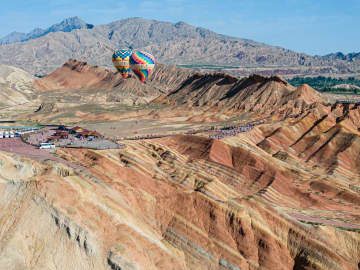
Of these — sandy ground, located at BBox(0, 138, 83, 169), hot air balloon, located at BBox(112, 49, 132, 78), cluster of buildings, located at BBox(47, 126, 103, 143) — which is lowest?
cluster of buildings, located at BBox(47, 126, 103, 143)

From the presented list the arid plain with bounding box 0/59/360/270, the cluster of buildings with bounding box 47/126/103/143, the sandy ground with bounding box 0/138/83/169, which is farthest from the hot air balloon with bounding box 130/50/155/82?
the sandy ground with bounding box 0/138/83/169

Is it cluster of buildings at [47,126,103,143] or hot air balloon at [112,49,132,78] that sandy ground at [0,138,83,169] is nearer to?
cluster of buildings at [47,126,103,143]

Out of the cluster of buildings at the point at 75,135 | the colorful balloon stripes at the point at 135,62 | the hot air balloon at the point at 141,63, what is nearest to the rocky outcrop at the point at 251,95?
the colorful balloon stripes at the point at 135,62

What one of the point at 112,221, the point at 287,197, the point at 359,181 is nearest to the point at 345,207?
the point at 287,197

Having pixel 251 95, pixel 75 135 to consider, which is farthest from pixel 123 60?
pixel 251 95

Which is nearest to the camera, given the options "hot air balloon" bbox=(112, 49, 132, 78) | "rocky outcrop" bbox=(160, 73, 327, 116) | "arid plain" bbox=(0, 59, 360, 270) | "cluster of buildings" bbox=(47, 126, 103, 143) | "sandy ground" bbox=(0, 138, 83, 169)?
"arid plain" bbox=(0, 59, 360, 270)

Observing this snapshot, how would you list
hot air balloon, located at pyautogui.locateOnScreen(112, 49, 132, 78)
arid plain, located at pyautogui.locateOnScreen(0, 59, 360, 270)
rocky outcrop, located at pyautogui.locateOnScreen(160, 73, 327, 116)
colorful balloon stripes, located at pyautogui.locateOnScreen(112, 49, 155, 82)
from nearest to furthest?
1. arid plain, located at pyautogui.locateOnScreen(0, 59, 360, 270)
2. colorful balloon stripes, located at pyautogui.locateOnScreen(112, 49, 155, 82)
3. hot air balloon, located at pyautogui.locateOnScreen(112, 49, 132, 78)
4. rocky outcrop, located at pyautogui.locateOnScreen(160, 73, 327, 116)

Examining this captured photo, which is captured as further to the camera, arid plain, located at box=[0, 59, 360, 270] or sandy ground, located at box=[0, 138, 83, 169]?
sandy ground, located at box=[0, 138, 83, 169]

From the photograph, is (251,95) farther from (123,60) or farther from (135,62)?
(123,60)
